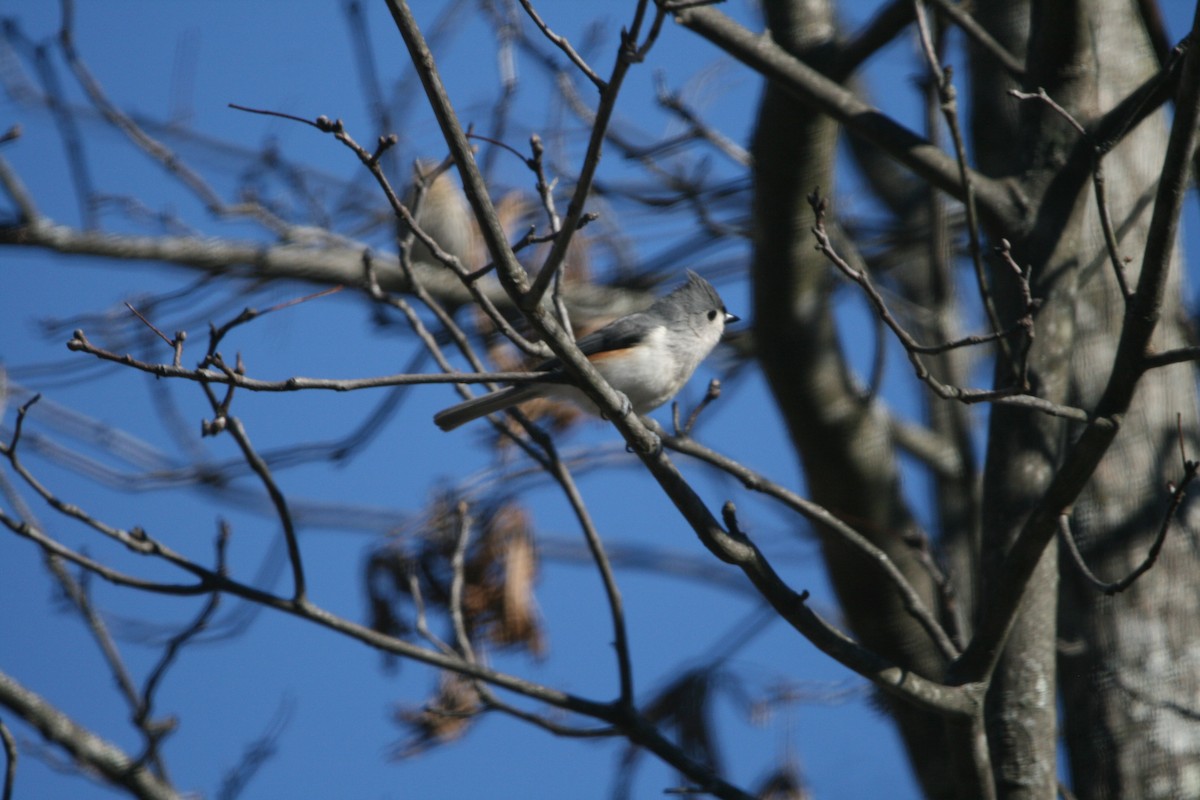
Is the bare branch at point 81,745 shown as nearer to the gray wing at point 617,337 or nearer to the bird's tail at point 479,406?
the bird's tail at point 479,406

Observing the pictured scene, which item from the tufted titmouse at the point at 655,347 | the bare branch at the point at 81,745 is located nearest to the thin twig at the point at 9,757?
the bare branch at the point at 81,745

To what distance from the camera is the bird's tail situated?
3.15m

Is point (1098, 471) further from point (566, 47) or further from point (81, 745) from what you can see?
point (81, 745)

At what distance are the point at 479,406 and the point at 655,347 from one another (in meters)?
0.75

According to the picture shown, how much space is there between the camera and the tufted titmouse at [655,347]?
3611 mm

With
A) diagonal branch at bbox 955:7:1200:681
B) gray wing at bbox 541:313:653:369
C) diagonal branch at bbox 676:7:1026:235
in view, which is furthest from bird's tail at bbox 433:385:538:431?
diagonal branch at bbox 955:7:1200:681

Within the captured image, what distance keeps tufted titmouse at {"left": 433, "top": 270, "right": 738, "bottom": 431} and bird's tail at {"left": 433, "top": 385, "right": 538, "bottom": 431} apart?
0.15 metres

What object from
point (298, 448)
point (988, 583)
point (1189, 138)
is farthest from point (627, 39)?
point (298, 448)

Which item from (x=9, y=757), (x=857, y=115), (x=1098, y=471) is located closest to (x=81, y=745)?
(x=9, y=757)

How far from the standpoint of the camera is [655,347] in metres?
3.67

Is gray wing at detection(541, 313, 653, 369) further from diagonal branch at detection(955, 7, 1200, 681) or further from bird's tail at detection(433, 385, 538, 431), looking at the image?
diagonal branch at detection(955, 7, 1200, 681)

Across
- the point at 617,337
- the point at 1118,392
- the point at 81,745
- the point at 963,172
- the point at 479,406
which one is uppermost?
the point at 617,337

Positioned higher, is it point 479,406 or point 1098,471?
point 479,406

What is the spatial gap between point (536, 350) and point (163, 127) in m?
4.11
